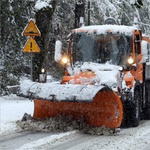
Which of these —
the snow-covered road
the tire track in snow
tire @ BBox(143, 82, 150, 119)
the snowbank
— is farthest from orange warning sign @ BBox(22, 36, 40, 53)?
the tire track in snow

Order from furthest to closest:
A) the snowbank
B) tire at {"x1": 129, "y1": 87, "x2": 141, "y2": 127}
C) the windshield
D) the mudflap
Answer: the windshield, tire at {"x1": 129, "y1": 87, "x2": 141, "y2": 127}, the snowbank, the mudflap

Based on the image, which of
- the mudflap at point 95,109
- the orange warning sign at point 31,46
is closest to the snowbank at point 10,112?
the mudflap at point 95,109

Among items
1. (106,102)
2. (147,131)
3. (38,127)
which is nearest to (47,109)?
(38,127)

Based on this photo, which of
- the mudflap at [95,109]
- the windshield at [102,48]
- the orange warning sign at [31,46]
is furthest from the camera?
the orange warning sign at [31,46]

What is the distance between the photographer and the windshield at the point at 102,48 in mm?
9234

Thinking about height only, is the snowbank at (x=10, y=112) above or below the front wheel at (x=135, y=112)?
below

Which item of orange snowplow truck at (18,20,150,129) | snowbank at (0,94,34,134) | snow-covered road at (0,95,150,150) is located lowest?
snow-covered road at (0,95,150,150)

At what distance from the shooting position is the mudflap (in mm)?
7812

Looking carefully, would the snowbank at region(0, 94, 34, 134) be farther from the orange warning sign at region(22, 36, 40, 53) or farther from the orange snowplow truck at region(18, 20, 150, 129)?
the orange warning sign at region(22, 36, 40, 53)

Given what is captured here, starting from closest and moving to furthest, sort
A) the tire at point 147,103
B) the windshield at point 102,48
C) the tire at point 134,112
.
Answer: the tire at point 134,112 → the windshield at point 102,48 → the tire at point 147,103

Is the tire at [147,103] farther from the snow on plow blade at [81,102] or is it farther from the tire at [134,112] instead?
the snow on plow blade at [81,102]

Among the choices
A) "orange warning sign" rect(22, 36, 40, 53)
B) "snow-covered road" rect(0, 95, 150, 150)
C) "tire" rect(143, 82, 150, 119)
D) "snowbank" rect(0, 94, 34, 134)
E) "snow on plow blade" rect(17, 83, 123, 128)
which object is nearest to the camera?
"snow-covered road" rect(0, 95, 150, 150)

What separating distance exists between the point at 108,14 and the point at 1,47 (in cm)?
718

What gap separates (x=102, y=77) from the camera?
8.19m
